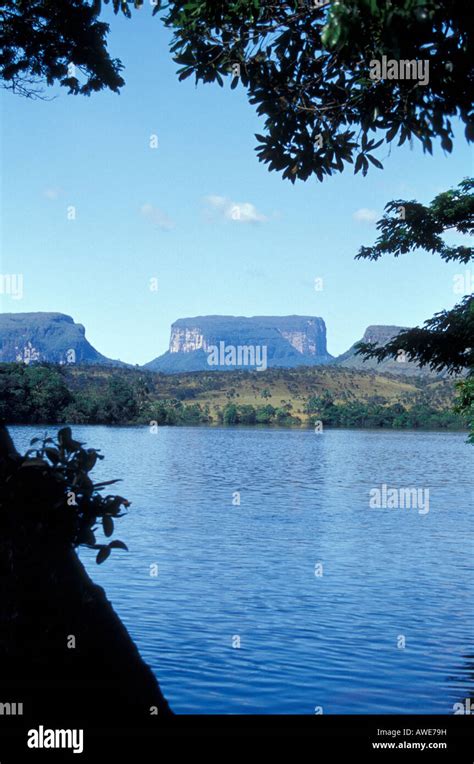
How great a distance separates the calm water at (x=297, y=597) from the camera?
12023mm

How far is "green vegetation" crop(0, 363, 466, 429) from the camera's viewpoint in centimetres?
8498

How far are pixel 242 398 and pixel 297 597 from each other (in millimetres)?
109943

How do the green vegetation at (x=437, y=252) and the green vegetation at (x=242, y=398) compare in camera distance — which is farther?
the green vegetation at (x=242, y=398)

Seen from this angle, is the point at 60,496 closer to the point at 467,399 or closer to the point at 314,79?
the point at 314,79

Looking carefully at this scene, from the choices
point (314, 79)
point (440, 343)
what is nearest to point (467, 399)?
point (440, 343)

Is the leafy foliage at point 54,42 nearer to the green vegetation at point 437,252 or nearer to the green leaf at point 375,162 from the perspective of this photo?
the green leaf at point 375,162

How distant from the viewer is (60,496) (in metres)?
4.48

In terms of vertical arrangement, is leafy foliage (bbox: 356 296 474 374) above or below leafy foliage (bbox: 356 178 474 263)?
below

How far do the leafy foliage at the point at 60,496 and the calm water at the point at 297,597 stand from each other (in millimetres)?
7116

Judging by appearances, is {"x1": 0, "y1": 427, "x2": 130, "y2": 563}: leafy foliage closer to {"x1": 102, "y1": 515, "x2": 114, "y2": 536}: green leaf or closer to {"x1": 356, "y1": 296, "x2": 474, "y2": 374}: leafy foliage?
{"x1": 102, "y1": 515, "x2": 114, "y2": 536}: green leaf

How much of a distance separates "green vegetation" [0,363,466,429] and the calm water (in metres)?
34.9

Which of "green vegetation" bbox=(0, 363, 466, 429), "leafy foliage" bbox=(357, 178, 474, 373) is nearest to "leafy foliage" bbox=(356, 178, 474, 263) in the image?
"leafy foliage" bbox=(357, 178, 474, 373)

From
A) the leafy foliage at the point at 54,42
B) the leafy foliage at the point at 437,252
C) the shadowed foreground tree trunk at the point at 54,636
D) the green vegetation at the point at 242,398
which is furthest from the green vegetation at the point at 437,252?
the green vegetation at the point at 242,398

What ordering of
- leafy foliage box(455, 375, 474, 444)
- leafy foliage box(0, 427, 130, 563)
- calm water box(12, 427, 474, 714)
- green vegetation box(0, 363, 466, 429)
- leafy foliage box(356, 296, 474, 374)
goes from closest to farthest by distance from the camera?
1. leafy foliage box(0, 427, 130, 563)
2. calm water box(12, 427, 474, 714)
3. leafy foliage box(455, 375, 474, 444)
4. leafy foliage box(356, 296, 474, 374)
5. green vegetation box(0, 363, 466, 429)
